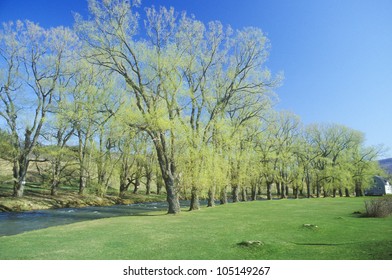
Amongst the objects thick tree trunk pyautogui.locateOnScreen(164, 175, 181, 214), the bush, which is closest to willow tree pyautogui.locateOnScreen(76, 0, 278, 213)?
thick tree trunk pyautogui.locateOnScreen(164, 175, 181, 214)

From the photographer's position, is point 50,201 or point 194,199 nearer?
point 194,199

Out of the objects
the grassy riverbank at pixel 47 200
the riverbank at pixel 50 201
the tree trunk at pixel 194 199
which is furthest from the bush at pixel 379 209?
the grassy riverbank at pixel 47 200

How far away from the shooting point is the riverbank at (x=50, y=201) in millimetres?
26473

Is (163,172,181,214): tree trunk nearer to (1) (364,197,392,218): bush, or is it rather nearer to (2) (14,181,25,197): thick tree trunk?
(1) (364,197,392,218): bush

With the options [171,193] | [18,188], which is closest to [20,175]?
[18,188]

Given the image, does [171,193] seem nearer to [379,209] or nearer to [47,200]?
[379,209]

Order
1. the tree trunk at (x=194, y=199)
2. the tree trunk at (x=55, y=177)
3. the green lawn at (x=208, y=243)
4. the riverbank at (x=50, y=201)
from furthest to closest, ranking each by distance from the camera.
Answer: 1. the tree trunk at (x=55, y=177)
2. the riverbank at (x=50, y=201)
3. the tree trunk at (x=194, y=199)
4. the green lawn at (x=208, y=243)

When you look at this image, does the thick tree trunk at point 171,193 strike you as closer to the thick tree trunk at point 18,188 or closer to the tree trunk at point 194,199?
the tree trunk at point 194,199

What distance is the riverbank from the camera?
26.5m

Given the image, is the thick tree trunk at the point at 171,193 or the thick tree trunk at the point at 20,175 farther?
the thick tree trunk at the point at 20,175

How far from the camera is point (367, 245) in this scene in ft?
28.6

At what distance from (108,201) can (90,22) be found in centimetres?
2388

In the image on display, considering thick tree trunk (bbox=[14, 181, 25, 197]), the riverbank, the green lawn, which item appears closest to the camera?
the green lawn

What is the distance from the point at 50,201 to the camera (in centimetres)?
3053
